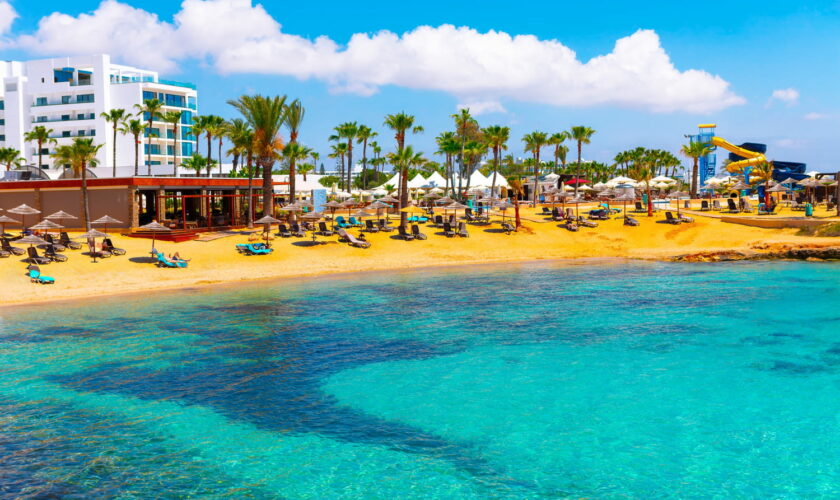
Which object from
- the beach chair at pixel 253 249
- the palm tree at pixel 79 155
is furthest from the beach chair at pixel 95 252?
the beach chair at pixel 253 249

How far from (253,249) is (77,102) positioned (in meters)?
76.6

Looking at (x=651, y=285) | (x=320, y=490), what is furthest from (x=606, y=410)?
A: (x=651, y=285)

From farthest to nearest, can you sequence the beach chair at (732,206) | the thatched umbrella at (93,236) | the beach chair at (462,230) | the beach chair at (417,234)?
the beach chair at (732,206) → the beach chair at (462,230) → the beach chair at (417,234) → the thatched umbrella at (93,236)

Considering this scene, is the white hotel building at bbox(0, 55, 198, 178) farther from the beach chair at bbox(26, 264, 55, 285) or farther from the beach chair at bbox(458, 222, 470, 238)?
the beach chair at bbox(26, 264, 55, 285)

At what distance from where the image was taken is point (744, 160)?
273 feet

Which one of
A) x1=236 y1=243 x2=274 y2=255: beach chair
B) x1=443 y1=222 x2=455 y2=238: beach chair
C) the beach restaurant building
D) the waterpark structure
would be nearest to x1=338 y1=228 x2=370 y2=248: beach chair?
x1=236 y1=243 x2=274 y2=255: beach chair

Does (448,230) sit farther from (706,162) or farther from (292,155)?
(706,162)

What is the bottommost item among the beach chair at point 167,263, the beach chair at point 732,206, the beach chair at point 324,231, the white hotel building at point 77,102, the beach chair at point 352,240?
the beach chair at point 167,263

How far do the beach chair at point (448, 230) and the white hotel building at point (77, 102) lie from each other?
6422 centimetres

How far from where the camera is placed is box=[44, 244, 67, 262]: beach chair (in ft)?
114

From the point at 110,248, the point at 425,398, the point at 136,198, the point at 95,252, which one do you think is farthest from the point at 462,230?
the point at 425,398

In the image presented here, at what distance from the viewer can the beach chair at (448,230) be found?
46.9m

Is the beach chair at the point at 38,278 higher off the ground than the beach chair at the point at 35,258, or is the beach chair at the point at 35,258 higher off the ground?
the beach chair at the point at 35,258

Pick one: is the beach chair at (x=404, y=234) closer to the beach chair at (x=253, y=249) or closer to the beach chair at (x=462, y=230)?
the beach chair at (x=462, y=230)
